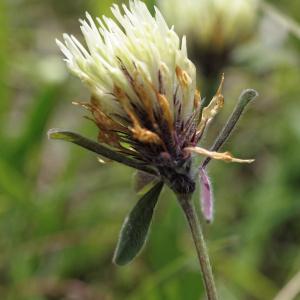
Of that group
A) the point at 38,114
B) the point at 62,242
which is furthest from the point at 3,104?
the point at 62,242

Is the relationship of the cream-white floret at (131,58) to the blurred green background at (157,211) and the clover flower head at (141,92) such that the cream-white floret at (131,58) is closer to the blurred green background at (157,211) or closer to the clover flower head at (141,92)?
the clover flower head at (141,92)

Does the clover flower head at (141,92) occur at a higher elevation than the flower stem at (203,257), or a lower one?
higher

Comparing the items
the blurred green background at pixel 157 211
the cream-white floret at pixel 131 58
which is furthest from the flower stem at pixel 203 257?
the blurred green background at pixel 157 211

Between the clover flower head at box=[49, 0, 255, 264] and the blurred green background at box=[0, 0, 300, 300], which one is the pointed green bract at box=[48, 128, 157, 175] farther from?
the blurred green background at box=[0, 0, 300, 300]

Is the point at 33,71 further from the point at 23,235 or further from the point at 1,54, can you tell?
the point at 23,235

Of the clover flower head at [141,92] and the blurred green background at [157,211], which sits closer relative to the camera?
the clover flower head at [141,92]

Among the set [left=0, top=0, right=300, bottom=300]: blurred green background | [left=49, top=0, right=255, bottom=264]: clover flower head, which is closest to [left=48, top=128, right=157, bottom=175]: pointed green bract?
[left=49, top=0, right=255, bottom=264]: clover flower head
